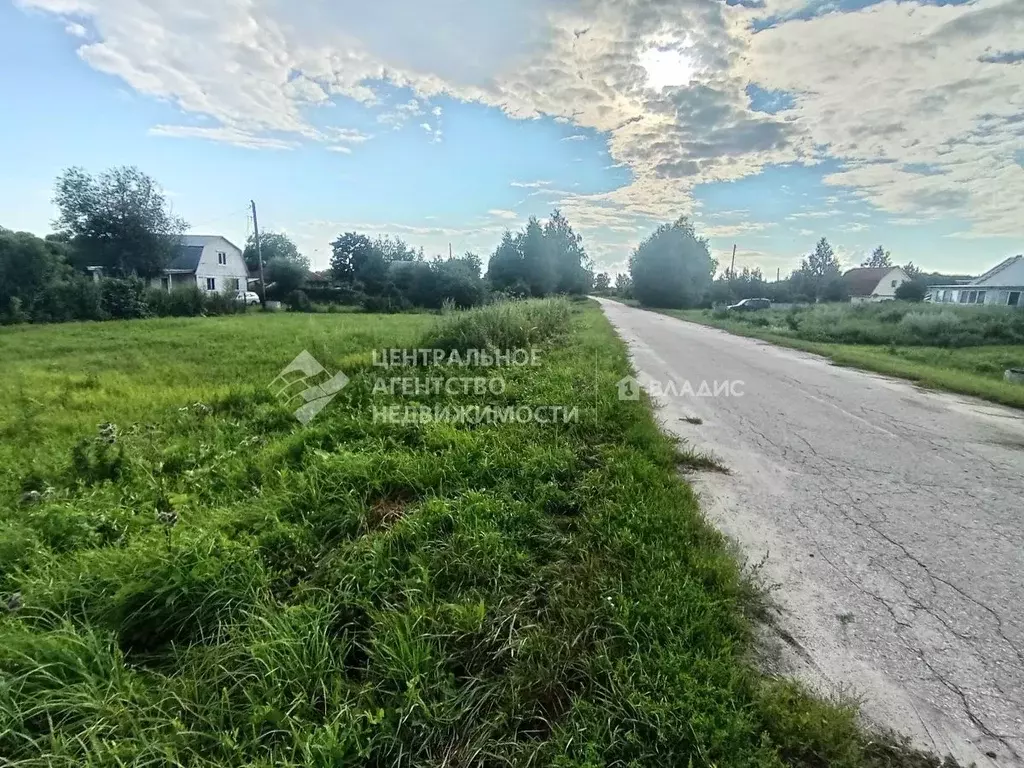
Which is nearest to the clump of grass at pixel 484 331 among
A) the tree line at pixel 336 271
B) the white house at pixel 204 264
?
the tree line at pixel 336 271

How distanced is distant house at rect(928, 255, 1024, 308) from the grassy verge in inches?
1062

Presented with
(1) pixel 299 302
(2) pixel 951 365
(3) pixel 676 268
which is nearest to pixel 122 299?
(1) pixel 299 302

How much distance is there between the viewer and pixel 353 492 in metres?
3.49

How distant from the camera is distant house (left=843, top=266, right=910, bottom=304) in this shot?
156 ft

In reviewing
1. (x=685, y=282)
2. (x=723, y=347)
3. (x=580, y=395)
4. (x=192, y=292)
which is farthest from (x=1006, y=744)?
(x=685, y=282)

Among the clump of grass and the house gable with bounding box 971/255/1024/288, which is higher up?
the house gable with bounding box 971/255/1024/288

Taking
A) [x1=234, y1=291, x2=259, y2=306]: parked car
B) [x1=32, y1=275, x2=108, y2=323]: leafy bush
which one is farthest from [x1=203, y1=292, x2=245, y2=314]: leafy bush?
[x1=32, y1=275, x2=108, y2=323]: leafy bush

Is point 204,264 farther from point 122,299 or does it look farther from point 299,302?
point 122,299

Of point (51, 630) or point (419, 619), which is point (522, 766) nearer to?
point (419, 619)

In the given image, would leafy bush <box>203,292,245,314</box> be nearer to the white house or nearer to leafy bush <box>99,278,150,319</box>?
leafy bush <box>99,278,150,319</box>

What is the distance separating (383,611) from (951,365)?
14.6 m

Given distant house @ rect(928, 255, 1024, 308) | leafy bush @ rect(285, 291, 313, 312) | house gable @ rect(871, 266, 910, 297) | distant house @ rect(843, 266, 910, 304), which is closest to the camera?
leafy bush @ rect(285, 291, 313, 312)

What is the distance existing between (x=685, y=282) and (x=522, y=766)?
4666 centimetres

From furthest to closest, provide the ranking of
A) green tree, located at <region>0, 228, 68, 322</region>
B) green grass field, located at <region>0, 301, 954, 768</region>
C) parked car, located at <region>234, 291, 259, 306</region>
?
→ parked car, located at <region>234, 291, 259, 306</region> < green tree, located at <region>0, 228, 68, 322</region> < green grass field, located at <region>0, 301, 954, 768</region>
